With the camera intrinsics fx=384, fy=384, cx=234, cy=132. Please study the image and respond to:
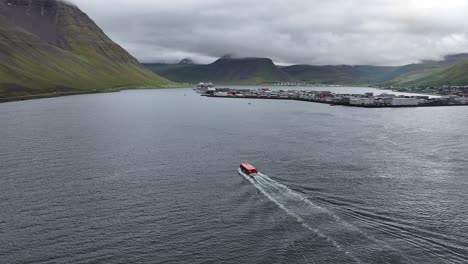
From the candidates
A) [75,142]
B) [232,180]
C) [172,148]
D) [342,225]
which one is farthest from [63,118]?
[342,225]

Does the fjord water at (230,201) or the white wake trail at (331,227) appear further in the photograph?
the fjord water at (230,201)

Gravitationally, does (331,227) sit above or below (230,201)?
below

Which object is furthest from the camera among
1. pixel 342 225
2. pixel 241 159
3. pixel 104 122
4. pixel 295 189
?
pixel 104 122

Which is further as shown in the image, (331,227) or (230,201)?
(230,201)

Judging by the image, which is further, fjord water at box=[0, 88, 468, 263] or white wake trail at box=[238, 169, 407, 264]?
fjord water at box=[0, 88, 468, 263]

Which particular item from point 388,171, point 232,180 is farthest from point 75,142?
point 388,171

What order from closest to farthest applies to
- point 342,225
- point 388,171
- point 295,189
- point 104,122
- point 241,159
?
point 342,225, point 295,189, point 388,171, point 241,159, point 104,122

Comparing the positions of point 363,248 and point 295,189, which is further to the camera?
point 295,189

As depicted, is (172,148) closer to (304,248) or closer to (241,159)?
(241,159)
